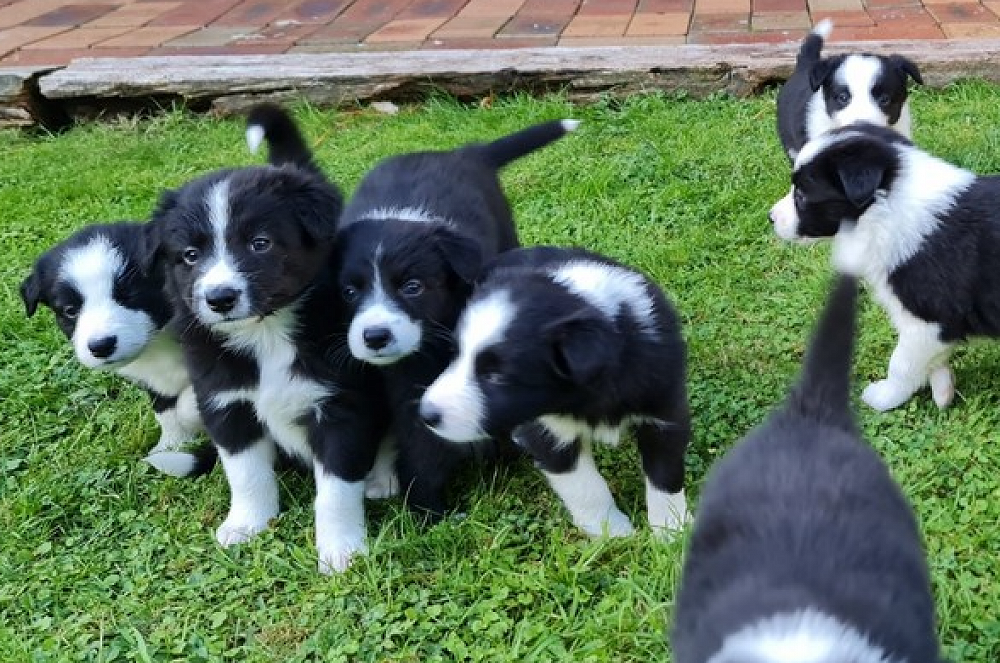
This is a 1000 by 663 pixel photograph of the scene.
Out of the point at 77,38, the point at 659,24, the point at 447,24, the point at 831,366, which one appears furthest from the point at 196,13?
the point at 831,366

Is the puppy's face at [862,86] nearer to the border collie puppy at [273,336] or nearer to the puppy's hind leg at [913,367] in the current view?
the puppy's hind leg at [913,367]

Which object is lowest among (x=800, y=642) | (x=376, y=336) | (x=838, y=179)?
(x=838, y=179)

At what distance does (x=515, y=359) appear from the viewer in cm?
252

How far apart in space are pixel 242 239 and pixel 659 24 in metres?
5.58

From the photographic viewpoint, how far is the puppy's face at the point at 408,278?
2797mm

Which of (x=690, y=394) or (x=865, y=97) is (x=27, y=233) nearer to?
(x=690, y=394)

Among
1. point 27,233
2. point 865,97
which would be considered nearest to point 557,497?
point 865,97

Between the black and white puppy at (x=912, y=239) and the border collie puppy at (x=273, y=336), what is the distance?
1671 mm

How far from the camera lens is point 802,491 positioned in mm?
2016

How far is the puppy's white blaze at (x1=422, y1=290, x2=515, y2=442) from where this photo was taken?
2531 mm

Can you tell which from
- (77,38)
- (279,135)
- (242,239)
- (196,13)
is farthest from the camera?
(196,13)

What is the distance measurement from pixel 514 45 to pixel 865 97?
3110mm

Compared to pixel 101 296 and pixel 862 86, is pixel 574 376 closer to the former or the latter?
pixel 101 296

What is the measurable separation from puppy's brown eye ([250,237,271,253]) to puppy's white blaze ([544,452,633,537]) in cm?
103
